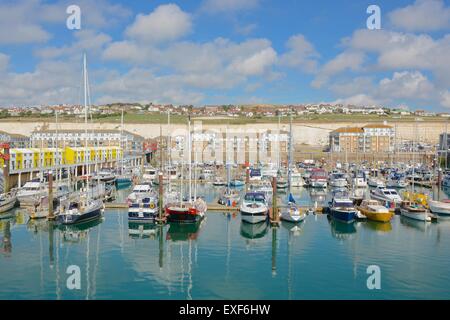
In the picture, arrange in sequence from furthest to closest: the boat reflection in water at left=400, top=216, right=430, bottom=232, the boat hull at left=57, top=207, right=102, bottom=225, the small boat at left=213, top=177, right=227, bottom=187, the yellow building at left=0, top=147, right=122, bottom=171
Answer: the small boat at left=213, top=177, right=227, bottom=187 < the yellow building at left=0, top=147, right=122, bottom=171 < the boat reflection in water at left=400, top=216, right=430, bottom=232 < the boat hull at left=57, top=207, right=102, bottom=225

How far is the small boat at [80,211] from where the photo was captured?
24031 millimetres

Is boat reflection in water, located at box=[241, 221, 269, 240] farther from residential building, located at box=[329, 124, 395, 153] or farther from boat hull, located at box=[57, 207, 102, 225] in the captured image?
residential building, located at box=[329, 124, 395, 153]

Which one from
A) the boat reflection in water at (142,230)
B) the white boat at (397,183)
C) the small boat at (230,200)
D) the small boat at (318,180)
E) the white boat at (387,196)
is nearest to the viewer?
the boat reflection in water at (142,230)

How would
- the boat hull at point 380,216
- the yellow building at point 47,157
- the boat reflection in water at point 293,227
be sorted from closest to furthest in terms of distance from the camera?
the boat reflection in water at point 293,227 < the boat hull at point 380,216 < the yellow building at point 47,157

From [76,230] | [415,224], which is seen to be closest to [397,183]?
[415,224]

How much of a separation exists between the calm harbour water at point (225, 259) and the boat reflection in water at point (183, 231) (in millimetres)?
49

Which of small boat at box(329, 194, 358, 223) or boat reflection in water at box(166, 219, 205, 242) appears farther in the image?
small boat at box(329, 194, 358, 223)

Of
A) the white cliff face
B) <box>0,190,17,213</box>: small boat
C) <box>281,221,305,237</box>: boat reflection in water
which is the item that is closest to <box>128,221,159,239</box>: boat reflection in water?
<box>281,221,305,237</box>: boat reflection in water

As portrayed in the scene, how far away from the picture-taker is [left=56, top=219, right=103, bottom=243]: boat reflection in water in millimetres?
21953

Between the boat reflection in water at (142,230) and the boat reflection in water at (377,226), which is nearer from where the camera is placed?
the boat reflection in water at (142,230)

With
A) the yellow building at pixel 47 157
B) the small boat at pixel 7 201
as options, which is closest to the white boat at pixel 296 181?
the yellow building at pixel 47 157

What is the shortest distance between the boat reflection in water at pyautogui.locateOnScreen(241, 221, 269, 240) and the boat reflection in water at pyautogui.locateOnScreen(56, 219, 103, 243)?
7.67 m

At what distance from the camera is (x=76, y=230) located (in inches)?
932

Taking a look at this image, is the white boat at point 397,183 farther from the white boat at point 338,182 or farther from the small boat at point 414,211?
the small boat at point 414,211
